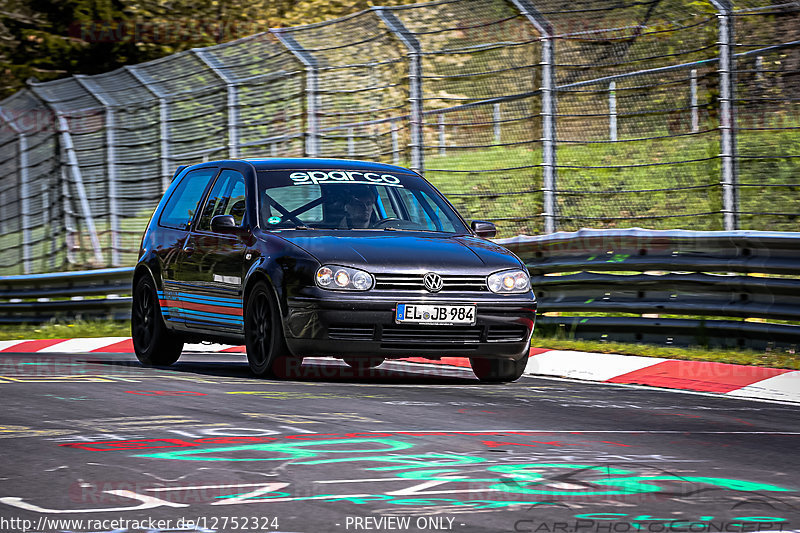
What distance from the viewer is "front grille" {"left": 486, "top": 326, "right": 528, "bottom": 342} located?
9.57m

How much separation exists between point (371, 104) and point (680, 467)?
11.0 meters

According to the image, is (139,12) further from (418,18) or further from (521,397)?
(521,397)

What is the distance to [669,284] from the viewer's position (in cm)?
1167

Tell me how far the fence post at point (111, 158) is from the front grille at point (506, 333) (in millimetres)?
11472

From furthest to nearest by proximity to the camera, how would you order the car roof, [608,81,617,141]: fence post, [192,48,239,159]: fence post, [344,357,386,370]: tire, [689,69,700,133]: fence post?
1. [192,48,239,159]: fence post
2. [608,81,617,141]: fence post
3. [689,69,700,133]: fence post
4. [344,357,386,370]: tire
5. the car roof

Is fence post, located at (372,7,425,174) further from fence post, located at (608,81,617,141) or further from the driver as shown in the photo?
the driver

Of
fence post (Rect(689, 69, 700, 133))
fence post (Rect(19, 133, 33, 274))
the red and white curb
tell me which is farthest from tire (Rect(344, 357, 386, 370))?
fence post (Rect(19, 133, 33, 274))

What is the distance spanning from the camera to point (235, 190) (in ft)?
35.5

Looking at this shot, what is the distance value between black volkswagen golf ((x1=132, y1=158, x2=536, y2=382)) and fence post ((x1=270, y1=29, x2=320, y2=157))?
17.8ft

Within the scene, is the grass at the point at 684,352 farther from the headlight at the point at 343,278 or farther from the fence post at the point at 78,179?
the fence post at the point at 78,179

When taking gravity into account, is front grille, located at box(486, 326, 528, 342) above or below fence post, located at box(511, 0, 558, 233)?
below

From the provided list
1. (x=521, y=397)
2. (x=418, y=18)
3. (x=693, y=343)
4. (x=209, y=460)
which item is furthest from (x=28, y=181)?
(x=209, y=460)

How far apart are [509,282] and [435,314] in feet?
2.06

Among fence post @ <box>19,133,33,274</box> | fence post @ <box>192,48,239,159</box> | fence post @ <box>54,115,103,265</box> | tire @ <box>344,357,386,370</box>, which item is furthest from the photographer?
fence post @ <box>19,133,33,274</box>
